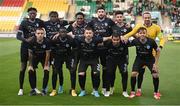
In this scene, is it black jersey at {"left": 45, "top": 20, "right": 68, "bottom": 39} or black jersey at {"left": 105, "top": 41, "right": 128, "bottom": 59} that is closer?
black jersey at {"left": 105, "top": 41, "right": 128, "bottom": 59}

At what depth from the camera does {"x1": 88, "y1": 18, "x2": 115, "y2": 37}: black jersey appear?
12.4 meters

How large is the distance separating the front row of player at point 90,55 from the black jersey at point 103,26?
0.81 feet

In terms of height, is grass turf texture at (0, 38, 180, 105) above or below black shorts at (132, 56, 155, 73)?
below

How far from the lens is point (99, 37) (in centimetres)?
1229

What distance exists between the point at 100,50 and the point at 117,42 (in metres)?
0.54

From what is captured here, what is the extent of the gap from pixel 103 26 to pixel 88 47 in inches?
28.2

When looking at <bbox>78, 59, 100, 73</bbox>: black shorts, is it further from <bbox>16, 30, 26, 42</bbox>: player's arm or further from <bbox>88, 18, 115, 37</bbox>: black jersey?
<bbox>16, 30, 26, 42</bbox>: player's arm

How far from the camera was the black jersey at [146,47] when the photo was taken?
12.0 m

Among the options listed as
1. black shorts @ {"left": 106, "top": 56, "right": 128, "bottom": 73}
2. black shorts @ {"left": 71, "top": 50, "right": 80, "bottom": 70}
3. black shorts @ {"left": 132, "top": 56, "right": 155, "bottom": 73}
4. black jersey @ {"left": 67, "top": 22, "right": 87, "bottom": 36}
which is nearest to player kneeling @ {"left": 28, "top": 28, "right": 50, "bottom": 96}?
black shorts @ {"left": 71, "top": 50, "right": 80, "bottom": 70}

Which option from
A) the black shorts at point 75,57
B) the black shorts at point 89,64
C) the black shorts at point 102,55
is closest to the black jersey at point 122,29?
the black shorts at point 102,55

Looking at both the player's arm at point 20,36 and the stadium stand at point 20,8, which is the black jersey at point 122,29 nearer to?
the player's arm at point 20,36

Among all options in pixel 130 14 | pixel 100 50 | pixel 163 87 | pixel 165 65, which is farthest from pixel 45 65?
pixel 130 14

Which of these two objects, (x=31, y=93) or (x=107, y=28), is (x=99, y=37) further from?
(x=31, y=93)

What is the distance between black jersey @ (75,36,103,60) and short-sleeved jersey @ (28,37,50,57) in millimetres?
807
